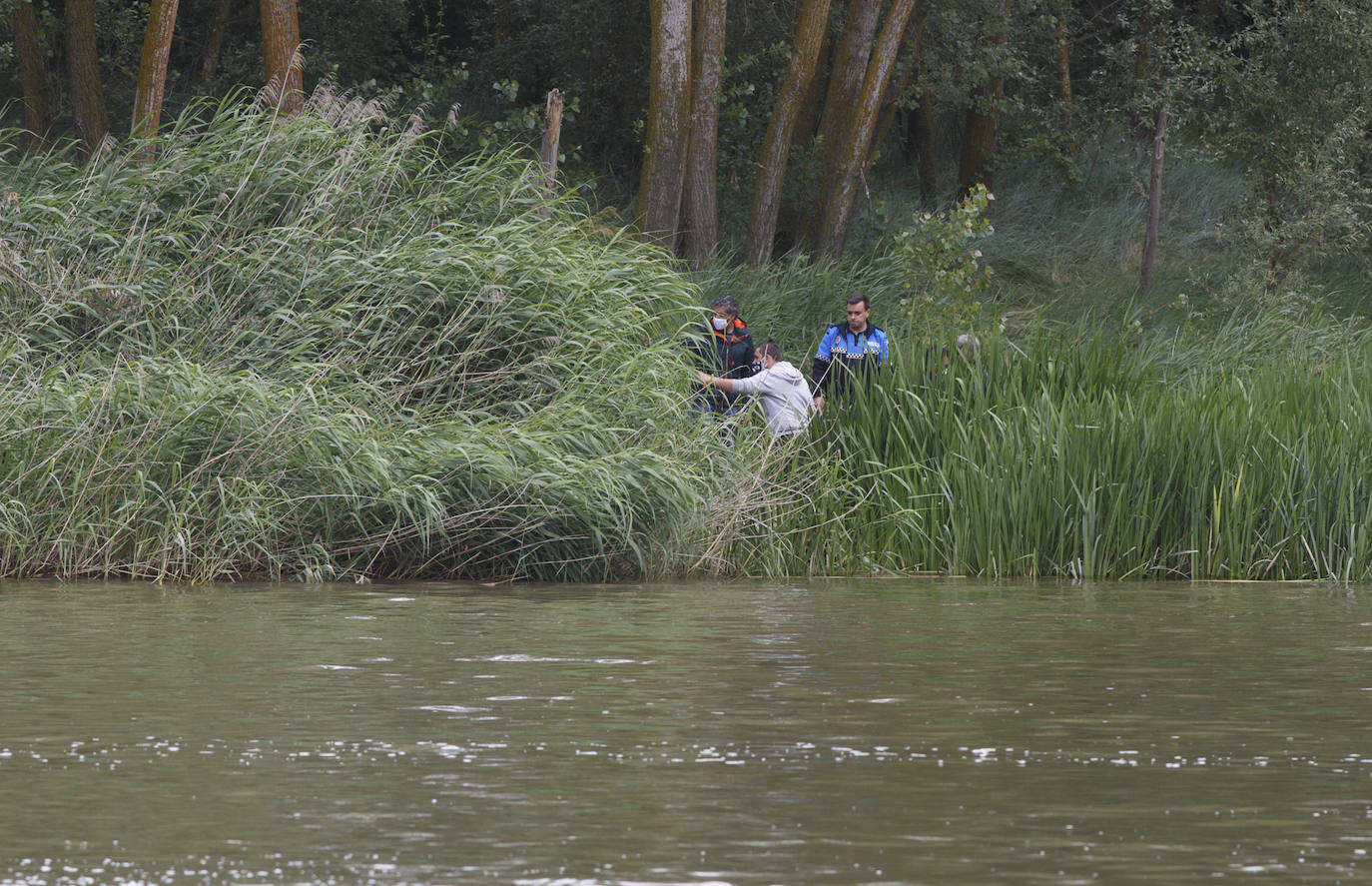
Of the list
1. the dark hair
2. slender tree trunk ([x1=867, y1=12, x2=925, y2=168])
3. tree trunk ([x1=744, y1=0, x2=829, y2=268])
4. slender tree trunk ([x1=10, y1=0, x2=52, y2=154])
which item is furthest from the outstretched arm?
slender tree trunk ([x1=10, y1=0, x2=52, y2=154])

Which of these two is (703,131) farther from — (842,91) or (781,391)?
(781,391)

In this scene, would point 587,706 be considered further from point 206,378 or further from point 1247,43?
point 1247,43

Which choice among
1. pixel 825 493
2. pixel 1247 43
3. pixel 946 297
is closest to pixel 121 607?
pixel 825 493

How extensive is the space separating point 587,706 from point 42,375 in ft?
21.3

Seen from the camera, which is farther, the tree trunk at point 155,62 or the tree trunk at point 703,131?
the tree trunk at point 703,131

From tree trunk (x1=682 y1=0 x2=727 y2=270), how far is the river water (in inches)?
392

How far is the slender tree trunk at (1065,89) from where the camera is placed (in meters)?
26.1

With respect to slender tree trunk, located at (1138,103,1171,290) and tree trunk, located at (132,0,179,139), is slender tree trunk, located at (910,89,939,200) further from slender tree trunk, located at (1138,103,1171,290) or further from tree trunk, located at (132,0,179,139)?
tree trunk, located at (132,0,179,139)

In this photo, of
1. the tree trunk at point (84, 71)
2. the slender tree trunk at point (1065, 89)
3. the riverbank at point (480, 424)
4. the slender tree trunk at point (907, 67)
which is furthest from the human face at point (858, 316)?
the slender tree trunk at point (1065, 89)

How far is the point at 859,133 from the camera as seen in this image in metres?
20.8

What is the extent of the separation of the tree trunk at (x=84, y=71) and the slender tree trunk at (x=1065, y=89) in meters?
12.3

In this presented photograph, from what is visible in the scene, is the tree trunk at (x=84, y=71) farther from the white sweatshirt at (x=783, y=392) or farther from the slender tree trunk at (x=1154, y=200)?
the slender tree trunk at (x=1154, y=200)

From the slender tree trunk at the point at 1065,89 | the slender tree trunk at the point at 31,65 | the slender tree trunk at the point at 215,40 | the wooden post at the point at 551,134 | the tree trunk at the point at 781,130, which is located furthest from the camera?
the slender tree trunk at the point at 1065,89

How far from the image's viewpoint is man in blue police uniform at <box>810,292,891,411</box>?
44.9 ft
